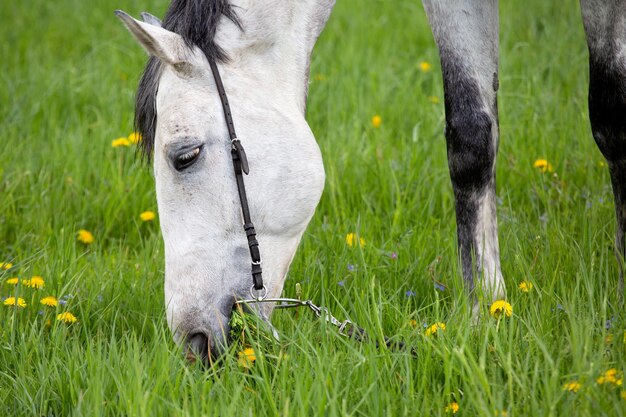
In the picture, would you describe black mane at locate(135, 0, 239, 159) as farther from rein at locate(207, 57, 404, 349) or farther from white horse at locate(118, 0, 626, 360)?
rein at locate(207, 57, 404, 349)

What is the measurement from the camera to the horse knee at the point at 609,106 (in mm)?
2791

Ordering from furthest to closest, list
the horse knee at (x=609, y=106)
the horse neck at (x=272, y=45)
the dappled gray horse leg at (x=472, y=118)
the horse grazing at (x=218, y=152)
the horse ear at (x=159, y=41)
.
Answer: the dappled gray horse leg at (x=472, y=118), the horse knee at (x=609, y=106), the horse neck at (x=272, y=45), the horse grazing at (x=218, y=152), the horse ear at (x=159, y=41)

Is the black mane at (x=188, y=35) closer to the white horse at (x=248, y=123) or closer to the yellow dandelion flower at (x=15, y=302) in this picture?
the white horse at (x=248, y=123)

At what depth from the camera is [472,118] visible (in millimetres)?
2984

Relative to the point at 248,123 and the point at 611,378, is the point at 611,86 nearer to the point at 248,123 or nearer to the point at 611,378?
the point at 611,378

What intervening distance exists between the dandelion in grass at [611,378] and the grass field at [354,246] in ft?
0.07

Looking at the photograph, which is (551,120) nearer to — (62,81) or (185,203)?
(185,203)

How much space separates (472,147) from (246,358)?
3.99ft

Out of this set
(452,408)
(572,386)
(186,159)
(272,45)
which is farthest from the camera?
(272,45)

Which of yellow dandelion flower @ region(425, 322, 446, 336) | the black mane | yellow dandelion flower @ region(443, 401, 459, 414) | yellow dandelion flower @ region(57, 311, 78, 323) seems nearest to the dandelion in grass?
yellow dandelion flower @ region(443, 401, 459, 414)

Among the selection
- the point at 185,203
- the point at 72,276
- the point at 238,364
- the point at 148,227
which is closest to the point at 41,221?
the point at 148,227

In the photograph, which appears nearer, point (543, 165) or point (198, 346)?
point (198, 346)

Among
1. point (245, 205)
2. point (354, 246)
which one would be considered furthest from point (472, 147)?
point (245, 205)

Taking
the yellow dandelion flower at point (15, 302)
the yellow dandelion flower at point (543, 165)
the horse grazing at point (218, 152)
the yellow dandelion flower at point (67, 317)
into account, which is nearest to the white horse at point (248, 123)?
the horse grazing at point (218, 152)
